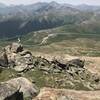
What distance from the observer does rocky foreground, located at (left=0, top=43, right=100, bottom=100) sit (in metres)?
67.8

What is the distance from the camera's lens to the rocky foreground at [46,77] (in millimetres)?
67750

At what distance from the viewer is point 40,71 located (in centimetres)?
8269

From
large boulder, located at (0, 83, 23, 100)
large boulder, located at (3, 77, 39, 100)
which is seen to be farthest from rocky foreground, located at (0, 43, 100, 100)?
large boulder, located at (0, 83, 23, 100)

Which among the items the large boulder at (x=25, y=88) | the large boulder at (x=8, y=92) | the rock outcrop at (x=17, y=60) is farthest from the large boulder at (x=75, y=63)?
the large boulder at (x=8, y=92)

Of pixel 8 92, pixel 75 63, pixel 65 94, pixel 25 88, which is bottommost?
pixel 65 94

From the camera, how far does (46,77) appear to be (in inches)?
3140

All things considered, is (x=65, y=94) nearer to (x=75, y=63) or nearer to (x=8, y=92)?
(x=8, y=92)

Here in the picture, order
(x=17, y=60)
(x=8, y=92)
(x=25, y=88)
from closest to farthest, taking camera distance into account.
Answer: (x=8, y=92) → (x=25, y=88) → (x=17, y=60)

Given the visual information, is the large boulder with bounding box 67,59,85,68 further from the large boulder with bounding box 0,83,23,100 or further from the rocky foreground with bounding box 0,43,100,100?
the large boulder with bounding box 0,83,23,100

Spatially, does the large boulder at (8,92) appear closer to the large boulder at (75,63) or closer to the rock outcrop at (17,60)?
the rock outcrop at (17,60)

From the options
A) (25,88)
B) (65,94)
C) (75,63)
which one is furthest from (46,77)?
(75,63)

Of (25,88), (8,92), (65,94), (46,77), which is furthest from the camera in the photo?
(46,77)

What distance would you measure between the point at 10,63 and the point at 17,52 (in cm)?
687

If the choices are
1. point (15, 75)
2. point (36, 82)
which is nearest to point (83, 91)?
point (36, 82)
